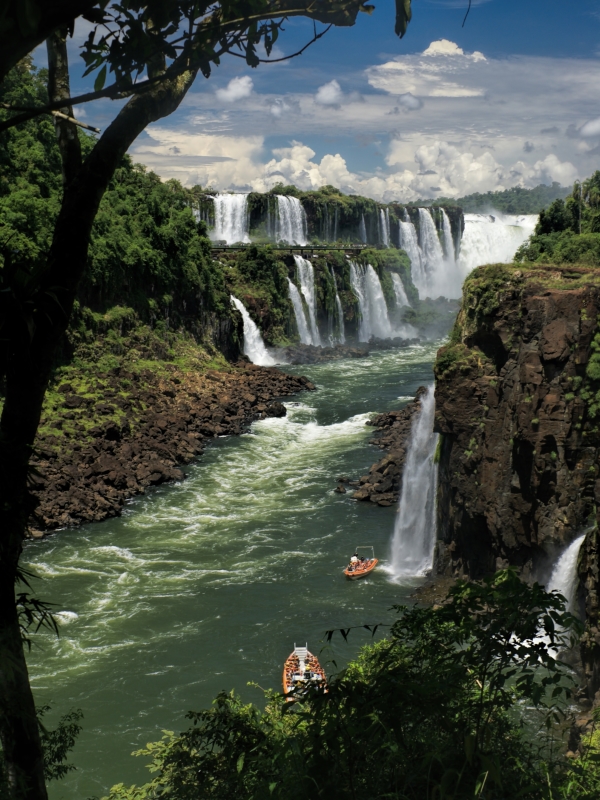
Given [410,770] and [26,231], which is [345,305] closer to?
[26,231]

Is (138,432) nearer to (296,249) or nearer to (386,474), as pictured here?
(386,474)

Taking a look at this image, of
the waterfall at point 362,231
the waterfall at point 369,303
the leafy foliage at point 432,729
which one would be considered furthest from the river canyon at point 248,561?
the waterfall at point 362,231

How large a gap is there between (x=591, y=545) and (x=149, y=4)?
38.5 ft

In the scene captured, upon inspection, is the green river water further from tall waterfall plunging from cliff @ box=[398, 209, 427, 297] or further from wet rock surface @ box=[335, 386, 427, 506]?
tall waterfall plunging from cliff @ box=[398, 209, 427, 297]

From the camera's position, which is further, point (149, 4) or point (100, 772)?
point (100, 772)

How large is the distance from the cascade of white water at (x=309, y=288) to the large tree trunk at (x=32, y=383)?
55.8 m

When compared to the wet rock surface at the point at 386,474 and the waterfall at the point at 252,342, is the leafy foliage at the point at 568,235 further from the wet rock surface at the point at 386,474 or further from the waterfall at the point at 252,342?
the waterfall at the point at 252,342

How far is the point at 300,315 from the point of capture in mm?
60094

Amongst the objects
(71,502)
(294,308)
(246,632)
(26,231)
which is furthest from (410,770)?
(294,308)

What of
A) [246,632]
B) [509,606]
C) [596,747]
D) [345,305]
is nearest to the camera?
[509,606]

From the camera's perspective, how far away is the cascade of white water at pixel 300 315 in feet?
196

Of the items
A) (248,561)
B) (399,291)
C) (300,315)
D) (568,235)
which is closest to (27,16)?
(248,561)

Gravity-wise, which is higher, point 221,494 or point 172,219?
point 172,219

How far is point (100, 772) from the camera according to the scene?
42.5ft
